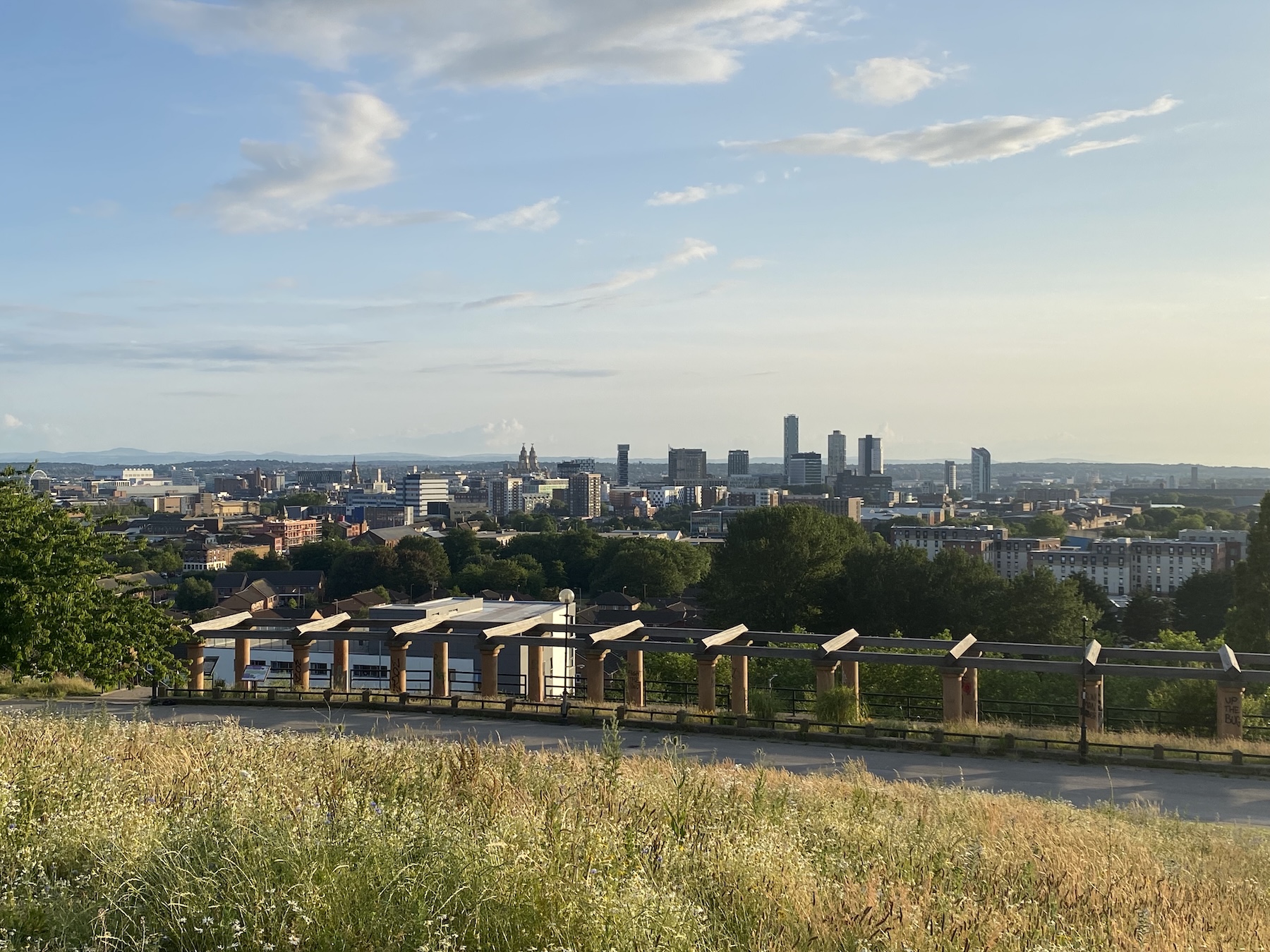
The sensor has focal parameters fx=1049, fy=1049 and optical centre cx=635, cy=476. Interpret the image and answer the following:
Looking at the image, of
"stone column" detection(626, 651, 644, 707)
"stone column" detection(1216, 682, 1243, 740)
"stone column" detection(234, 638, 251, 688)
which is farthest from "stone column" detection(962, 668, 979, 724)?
"stone column" detection(234, 638, 251, 688)

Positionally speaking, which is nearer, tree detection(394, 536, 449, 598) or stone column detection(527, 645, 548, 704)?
stone column detection(527, 645, 548, 704)

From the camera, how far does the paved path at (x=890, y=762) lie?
16.3 metres

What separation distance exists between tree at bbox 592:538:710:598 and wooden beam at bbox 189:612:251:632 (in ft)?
A: 205

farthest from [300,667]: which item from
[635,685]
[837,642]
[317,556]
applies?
[317,556]

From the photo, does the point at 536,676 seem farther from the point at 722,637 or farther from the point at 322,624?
the point at 322,624

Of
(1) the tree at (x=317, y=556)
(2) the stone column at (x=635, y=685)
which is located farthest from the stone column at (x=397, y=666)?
(1) the tree at (x=317, y=556)

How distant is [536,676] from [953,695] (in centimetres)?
1004

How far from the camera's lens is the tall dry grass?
471 centimetres

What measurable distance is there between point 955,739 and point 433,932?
17.5 metres

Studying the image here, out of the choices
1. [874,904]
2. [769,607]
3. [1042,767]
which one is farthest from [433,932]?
[769,607]

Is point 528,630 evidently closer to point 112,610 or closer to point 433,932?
point 112,610

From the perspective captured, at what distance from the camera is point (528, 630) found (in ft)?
88.9

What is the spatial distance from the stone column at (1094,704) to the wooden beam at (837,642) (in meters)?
5.20

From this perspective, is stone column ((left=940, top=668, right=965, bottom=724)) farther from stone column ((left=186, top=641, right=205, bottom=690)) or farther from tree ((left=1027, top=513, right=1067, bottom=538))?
tree ((left=1027, top=513, right=1067, bottom=538))
